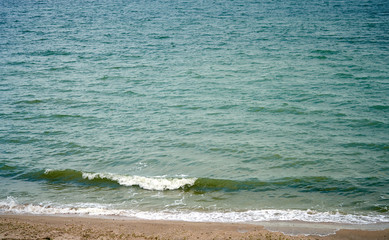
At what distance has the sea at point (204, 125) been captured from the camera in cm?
939

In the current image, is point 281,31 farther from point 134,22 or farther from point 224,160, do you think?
point 224,160

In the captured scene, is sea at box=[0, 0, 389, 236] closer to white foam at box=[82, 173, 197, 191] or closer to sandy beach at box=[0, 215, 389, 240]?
white foam at box=[82, 173, 197, 191]

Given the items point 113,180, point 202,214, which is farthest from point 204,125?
point 202,214

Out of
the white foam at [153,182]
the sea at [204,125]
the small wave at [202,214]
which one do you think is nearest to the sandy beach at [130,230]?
the small wave at [202,214]

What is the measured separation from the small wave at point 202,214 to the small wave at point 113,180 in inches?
50.7

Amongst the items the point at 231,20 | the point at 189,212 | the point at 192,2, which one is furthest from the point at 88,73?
the point at 192,2

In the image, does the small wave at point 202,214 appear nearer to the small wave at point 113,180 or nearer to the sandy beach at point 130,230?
the sandy beach at point 130,230

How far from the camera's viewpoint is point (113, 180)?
10.7 metres

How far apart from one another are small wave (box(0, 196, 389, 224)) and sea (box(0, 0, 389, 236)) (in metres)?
A: 0.05

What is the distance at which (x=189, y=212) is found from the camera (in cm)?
890

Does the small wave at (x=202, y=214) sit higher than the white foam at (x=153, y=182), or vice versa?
the white foam at (x=153, y=182)

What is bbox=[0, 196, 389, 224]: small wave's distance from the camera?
322 inches

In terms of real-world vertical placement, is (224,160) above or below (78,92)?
below

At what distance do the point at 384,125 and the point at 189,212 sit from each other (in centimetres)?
892
